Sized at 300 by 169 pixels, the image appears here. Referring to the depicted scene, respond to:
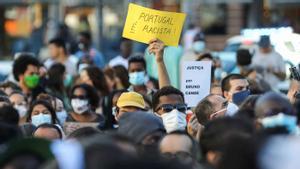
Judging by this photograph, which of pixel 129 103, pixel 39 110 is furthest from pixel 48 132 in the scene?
pixel 39 110

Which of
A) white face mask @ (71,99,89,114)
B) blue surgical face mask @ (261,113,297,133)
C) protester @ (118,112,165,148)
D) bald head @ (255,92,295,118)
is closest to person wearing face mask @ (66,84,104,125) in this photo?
white face mask @ (71,99,89,114)

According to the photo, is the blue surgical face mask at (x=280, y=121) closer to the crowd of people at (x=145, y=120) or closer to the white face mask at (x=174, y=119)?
the crowd of people at (x=145, y=120)

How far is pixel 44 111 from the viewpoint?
34.6 ft

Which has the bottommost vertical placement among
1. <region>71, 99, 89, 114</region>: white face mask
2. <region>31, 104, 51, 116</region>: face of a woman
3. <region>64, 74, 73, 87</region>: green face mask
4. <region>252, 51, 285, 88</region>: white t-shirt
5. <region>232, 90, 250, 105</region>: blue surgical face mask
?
<region>64, 74, 73, 87</region>: green face mask

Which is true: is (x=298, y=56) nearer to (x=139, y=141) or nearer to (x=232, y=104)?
(x=232, y=104)

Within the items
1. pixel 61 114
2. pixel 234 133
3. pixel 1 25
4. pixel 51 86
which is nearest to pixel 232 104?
pixel 61 114

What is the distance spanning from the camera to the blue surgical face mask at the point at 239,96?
9641 millimetres

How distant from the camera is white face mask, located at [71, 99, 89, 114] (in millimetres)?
11836

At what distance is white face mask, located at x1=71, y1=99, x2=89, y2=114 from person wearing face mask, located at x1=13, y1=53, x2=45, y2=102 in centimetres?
134

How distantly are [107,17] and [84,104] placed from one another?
20.0 meters

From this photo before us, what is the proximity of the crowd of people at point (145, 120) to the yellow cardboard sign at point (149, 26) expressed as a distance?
14 centimetres

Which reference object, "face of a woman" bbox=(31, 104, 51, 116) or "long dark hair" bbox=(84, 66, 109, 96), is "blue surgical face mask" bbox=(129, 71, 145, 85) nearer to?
"long dark hair" bbox=(84, 66, 109, 96)

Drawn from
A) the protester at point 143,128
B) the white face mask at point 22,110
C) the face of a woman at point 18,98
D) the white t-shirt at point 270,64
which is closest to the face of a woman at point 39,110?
the white face mask at point 22,110

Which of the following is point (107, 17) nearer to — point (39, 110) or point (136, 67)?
point (136, 67)
